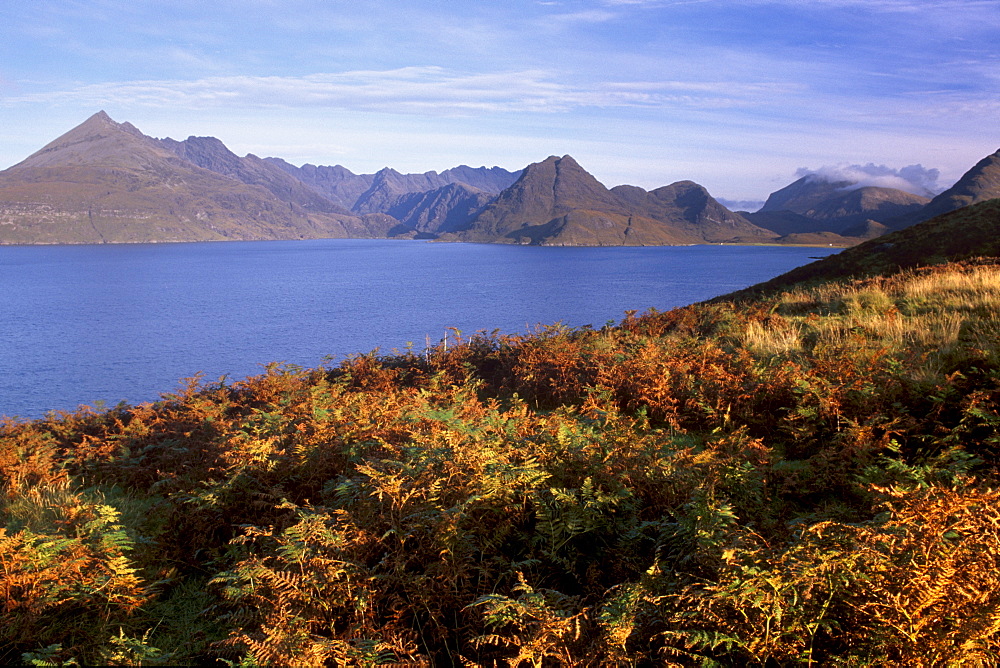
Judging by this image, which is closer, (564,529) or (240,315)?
(564,529)

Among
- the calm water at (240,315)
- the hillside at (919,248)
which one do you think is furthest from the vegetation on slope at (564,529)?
the hillside at (919,248)

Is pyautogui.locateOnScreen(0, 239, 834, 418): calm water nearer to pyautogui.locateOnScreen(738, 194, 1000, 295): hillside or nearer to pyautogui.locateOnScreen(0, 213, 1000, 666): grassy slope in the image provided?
pyautogui.locateOnScreen(0, 213, 1000, 666): grassy slope

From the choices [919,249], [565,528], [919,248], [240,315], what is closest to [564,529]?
[565,528]

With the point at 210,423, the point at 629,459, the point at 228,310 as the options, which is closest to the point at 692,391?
the point at 629,459

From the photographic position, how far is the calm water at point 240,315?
36312 millimetres

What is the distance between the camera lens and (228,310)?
209ft

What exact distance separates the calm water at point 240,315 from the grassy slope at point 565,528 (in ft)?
32.4

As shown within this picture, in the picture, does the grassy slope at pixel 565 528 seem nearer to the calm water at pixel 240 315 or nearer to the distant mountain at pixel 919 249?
the calm water at pixel 240 315

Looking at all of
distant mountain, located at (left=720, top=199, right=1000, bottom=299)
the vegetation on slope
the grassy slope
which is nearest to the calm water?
the vegetation on slope

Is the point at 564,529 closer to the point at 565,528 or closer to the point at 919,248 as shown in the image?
the point at 565,528

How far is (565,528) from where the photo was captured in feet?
13.6

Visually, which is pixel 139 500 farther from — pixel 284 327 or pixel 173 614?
pixel 284 327

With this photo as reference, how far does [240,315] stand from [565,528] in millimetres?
62232

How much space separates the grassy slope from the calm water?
988cm
